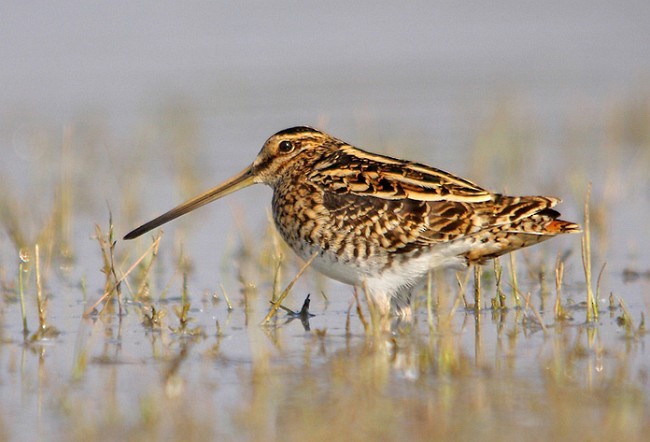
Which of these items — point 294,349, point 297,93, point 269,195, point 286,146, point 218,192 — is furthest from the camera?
point 297,93

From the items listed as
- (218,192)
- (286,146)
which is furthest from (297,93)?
(286,146)

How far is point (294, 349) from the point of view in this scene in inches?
221

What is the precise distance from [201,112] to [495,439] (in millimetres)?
9316

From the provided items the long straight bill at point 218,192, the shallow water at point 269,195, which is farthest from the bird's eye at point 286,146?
the shallow water at point 269,195

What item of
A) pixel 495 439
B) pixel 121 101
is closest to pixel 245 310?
pixel 495 439

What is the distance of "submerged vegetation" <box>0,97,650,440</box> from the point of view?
4.38 metres

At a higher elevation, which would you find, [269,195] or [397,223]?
[269,195]

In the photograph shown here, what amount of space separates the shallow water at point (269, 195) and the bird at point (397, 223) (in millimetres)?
303

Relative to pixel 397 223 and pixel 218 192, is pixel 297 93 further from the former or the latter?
pixel 397 223

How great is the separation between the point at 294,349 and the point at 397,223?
90 cm

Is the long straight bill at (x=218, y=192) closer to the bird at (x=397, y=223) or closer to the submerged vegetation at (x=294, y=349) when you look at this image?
the submerged vegetation at (x=294, y=349)

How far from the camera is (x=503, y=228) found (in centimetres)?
598

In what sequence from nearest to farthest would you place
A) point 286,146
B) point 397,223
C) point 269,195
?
point 397,223, point 286,146, point 269,195

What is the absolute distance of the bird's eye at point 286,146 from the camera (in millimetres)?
6938
